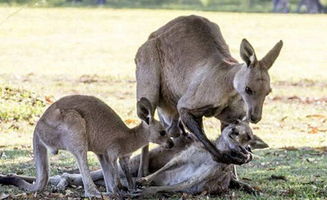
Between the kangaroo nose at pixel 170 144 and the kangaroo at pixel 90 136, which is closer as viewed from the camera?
the kangaroo at pixel 90 136

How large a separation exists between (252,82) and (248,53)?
0.28 m

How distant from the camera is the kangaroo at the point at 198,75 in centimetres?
780

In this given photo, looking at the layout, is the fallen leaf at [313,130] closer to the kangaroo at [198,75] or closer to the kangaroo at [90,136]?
the kangaroo at [198,75]

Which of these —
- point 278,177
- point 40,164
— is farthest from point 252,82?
point 40,164

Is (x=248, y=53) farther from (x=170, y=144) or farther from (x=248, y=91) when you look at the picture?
(x=170, y=144)

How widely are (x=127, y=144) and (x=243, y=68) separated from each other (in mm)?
1160

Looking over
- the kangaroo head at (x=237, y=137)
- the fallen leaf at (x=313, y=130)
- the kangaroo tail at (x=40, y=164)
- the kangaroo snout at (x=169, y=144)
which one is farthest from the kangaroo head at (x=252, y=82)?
A: the fallen leaf at (x=313, y=130)

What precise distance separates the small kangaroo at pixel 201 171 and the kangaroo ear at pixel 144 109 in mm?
498

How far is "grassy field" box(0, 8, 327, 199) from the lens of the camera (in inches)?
386

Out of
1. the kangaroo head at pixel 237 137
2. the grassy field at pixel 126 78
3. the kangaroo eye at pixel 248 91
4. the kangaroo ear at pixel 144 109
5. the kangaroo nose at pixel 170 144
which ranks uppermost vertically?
the kangaroo eye at pixel 248 91

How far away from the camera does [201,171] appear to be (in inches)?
317

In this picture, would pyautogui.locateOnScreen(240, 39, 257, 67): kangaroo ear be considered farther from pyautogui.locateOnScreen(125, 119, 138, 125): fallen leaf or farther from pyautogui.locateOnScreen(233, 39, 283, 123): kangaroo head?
pyautogui.locateOnScreen(125, 119, 138, 125): fallen leaf

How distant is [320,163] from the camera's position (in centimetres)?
1019

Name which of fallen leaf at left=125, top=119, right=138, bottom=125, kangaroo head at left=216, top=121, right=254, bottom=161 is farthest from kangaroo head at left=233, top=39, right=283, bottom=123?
fallen leaf at left=125, top=119, right=138, bottom=125
